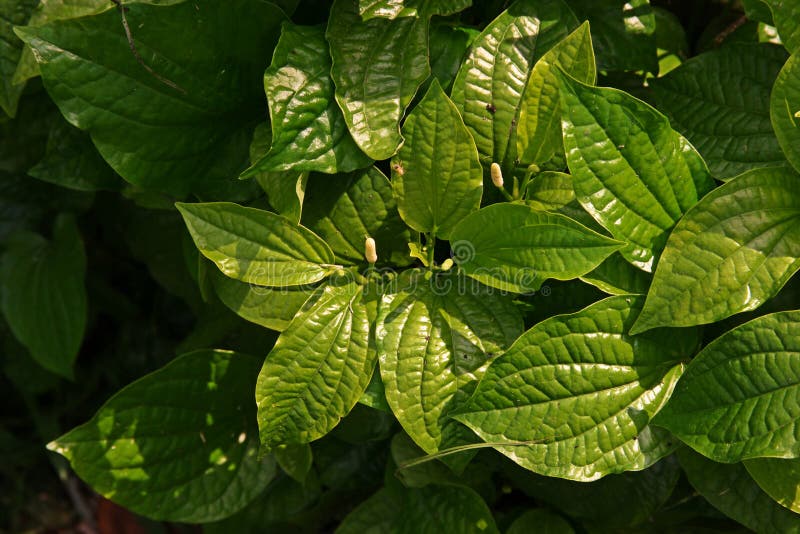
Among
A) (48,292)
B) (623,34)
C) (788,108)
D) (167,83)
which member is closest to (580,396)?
(788,108)

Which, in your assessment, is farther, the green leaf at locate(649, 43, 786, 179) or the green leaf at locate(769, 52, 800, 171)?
the green leaf at locate(649, 43, 786, 179)

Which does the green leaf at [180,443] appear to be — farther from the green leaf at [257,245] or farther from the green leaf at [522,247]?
the green leaf at [522,247]

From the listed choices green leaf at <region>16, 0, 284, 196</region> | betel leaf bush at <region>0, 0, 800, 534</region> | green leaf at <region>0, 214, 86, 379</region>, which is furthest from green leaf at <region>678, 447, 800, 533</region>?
green leaf at <region>0, 214, 86, 379</region>

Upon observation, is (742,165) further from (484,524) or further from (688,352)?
(484,524)

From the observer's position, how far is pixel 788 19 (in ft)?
A: 2.39

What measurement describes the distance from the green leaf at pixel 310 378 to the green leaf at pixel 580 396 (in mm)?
133

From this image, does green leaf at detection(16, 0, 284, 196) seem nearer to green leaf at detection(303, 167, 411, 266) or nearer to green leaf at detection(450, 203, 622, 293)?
green leaf at detection(303, 167, 411, 266)

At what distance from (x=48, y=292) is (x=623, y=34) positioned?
3.10ft

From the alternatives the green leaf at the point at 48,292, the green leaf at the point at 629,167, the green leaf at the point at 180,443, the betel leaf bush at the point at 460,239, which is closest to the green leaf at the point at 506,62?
the betel leaf bush at the point at 460,239

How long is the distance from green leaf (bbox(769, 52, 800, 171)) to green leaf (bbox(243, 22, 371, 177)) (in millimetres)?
404

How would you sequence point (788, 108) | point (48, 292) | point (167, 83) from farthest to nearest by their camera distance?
point (48, 292)
point (167, 83)
point (788, 108)

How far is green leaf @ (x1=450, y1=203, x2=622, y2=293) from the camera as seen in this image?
0.69 m

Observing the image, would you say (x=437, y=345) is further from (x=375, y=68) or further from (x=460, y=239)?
(x=375, y=68)

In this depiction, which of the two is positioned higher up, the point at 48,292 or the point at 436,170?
the point at 436,170
